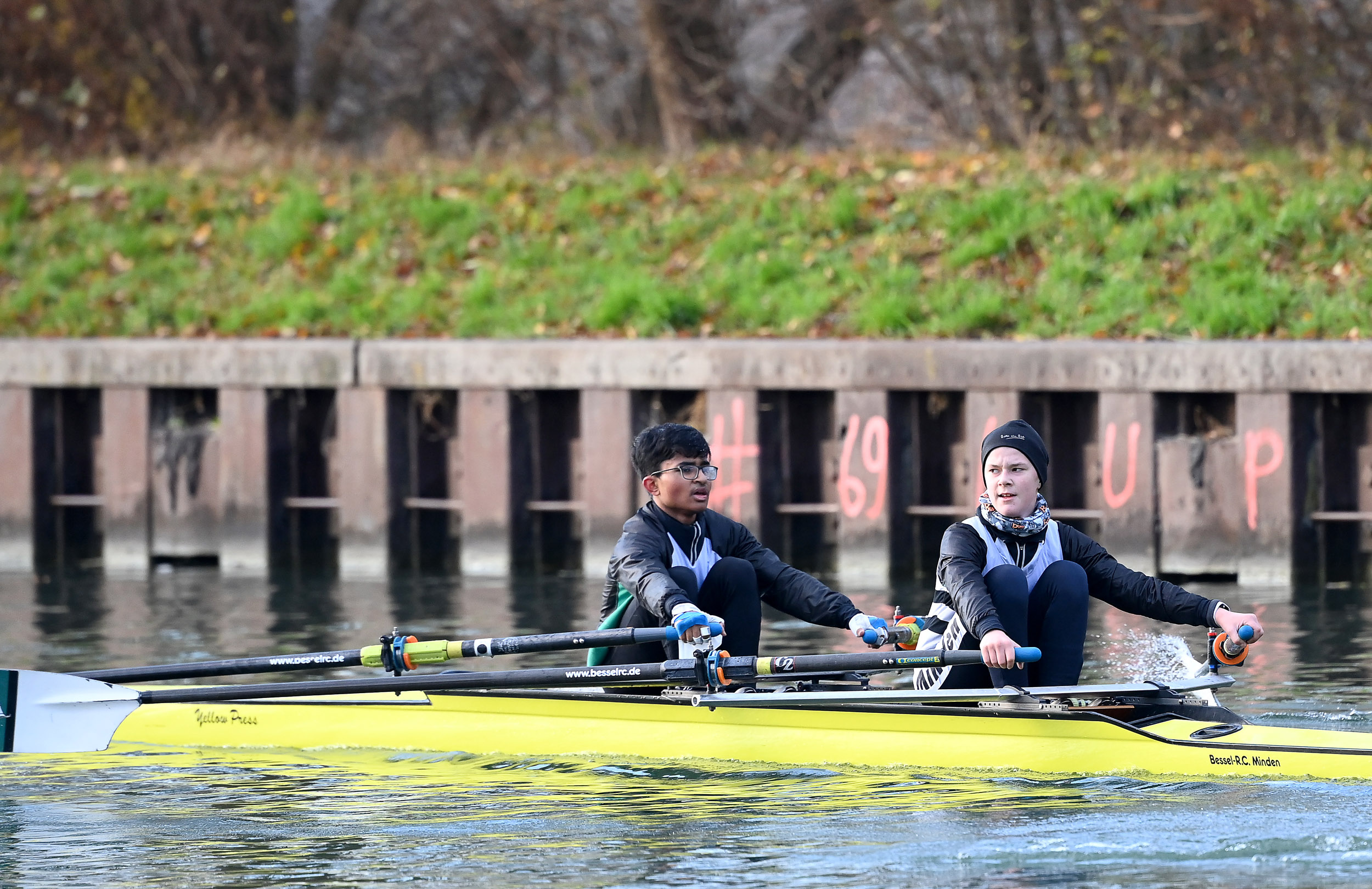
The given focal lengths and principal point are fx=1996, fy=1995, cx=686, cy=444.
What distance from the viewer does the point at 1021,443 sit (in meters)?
7.64

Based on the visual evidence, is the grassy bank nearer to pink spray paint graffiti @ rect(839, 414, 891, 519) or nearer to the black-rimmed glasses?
pink spray paint graffiti @ rect(839, 414, 891, 519)

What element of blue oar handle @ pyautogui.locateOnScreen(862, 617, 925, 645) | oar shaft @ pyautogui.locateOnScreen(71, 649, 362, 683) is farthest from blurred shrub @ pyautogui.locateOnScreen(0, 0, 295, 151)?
blue oar handle @ pyautogui.locateOnScreen(862, 617, 925, 645)

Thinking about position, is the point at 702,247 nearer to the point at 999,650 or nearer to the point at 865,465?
the point at 865,465

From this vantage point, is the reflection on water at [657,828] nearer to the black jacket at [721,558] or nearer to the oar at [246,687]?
the oar at [246,687]

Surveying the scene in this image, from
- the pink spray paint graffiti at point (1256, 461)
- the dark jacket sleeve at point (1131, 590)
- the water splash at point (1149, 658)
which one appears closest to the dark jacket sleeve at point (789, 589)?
the dark jacket sleeve at point (1131, 590)

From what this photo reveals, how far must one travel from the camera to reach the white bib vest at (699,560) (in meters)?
8.41

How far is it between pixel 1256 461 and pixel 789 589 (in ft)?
18.6

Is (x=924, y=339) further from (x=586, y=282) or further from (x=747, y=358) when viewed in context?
(x=586, y=282)

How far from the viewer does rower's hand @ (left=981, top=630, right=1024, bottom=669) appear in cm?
730

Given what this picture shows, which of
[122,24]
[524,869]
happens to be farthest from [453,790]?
[122,24]

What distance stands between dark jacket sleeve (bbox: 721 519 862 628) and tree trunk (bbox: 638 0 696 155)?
13.9 metres

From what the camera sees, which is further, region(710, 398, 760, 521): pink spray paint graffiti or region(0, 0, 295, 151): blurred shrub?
region(0, 0, 295, 151): blurred shrub

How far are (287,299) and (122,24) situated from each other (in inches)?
337

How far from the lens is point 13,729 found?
875 cm
